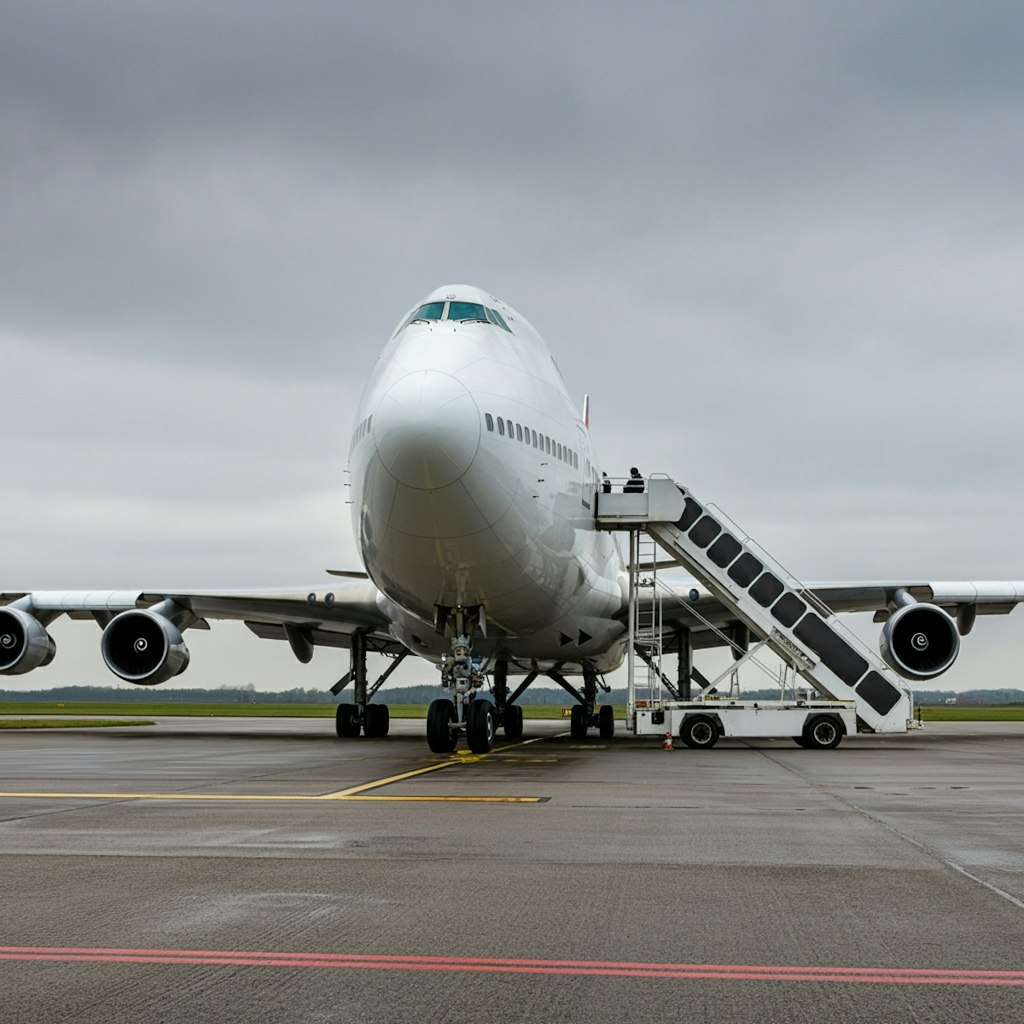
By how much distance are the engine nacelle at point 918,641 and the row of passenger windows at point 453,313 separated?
33.7ft

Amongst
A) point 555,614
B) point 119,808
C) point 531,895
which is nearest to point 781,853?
point 531,895

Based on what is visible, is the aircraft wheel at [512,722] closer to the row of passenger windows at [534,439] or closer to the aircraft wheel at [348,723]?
the aircraft wheel at [348,723]

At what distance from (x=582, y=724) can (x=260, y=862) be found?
23.4 m

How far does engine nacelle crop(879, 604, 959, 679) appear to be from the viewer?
75.3 feet

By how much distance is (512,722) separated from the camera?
2948cm

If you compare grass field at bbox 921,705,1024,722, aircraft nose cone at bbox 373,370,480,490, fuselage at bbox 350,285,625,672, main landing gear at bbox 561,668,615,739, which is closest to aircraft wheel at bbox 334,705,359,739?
main landing gear at bbox 561,668,615,739

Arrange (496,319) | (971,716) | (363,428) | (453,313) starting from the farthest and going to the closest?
(971,716) → (496,319) → (453,313) → (363,428)

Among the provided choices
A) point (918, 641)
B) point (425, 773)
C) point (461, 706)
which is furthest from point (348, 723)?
point (425, 773)

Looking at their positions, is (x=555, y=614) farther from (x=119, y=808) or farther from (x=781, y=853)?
(x=781, y=853)

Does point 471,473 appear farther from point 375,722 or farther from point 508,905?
point 375,722

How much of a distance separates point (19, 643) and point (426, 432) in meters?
15.2

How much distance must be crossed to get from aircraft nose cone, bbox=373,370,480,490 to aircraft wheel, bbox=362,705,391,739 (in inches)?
483

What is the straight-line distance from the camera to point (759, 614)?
21578 millimetres

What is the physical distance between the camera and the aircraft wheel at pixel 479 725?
56.3ft
